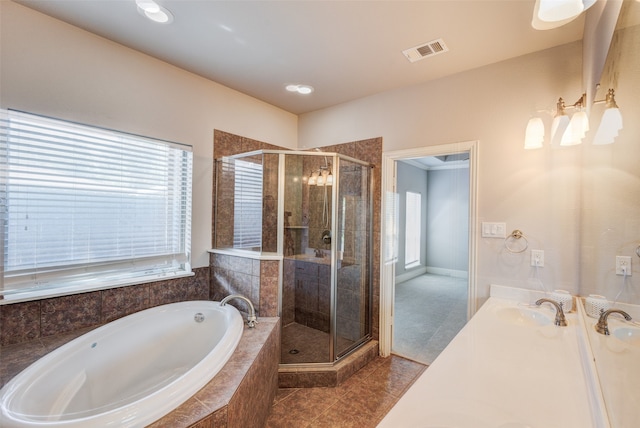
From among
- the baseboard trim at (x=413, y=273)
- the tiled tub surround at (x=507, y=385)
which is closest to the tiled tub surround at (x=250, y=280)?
the tiled tub surround at (x=507, y=385)

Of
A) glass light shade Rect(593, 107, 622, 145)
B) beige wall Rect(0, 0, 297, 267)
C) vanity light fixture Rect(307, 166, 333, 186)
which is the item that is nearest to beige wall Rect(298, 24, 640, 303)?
glass light shade Rect(593, 107, 622, 145)

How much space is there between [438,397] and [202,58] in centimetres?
273

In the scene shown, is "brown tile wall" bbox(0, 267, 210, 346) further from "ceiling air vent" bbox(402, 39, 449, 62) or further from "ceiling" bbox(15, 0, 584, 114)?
"ceiling air vent" bbox(402, 39, 449, 62)

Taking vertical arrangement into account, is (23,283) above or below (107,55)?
below

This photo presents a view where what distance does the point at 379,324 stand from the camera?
2.82m

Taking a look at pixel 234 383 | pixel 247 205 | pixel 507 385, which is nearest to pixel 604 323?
pixel 507 385

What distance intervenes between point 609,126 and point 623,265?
1.75ft

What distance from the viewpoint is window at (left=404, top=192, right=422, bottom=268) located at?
4531mm

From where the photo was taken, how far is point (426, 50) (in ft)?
6.90

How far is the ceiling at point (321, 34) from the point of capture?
170 cm

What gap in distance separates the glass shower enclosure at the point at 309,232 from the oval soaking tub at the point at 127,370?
26.9 inches

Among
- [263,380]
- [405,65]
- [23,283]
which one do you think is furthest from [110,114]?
[405,65]

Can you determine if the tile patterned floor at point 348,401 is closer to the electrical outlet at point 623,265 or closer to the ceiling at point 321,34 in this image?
the electrical outlet at point 623,265

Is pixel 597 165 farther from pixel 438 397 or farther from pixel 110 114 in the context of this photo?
pixel 110 114
